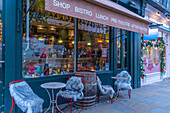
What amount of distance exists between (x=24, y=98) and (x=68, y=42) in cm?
291

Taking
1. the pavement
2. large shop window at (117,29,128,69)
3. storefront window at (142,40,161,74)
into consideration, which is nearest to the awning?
large shop window at (117,29,128,69)

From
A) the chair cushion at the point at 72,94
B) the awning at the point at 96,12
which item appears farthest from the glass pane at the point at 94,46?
the chair cushion at the point at 72,94

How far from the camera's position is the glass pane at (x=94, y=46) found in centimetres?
595

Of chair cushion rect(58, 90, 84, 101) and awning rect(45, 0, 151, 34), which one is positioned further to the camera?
chair cushion rect(58, 90, 84, 101)

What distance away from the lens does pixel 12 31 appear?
3.56 meters

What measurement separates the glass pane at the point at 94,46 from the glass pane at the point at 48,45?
655 millimetres

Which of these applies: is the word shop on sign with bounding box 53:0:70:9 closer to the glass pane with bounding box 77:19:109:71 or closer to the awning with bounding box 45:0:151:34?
the awning with bounding box 45:0:151:34

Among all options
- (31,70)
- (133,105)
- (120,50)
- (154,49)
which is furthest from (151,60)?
(31,70)

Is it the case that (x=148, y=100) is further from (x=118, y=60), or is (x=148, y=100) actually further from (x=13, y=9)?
(x=13, y=9)

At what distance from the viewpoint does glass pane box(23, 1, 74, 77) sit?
166 inches

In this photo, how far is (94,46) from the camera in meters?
6.43

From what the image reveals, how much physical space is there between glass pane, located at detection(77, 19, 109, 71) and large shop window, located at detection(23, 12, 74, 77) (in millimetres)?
651

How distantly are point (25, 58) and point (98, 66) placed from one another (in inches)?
126

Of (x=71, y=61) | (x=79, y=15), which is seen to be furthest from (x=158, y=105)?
(x=79, y=15)
